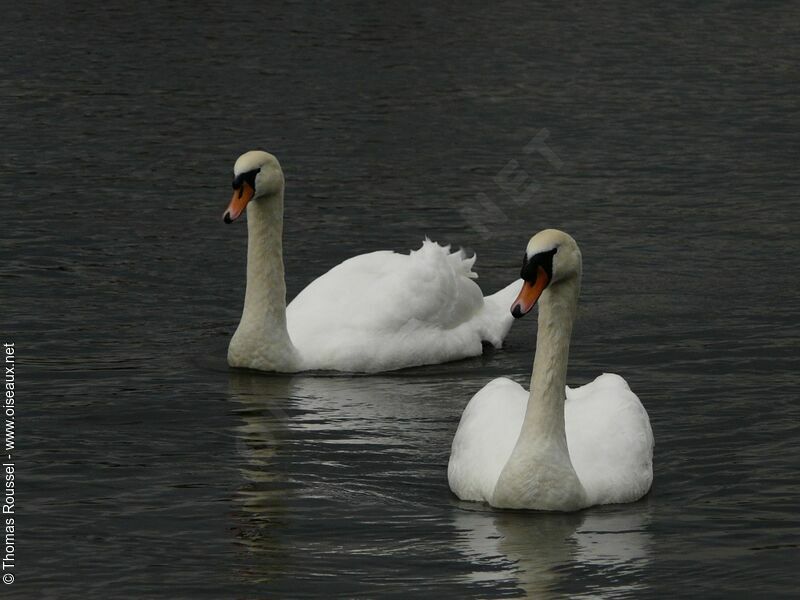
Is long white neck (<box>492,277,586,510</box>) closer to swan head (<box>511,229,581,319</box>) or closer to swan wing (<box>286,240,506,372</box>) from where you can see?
swan head (<box>511,229,581,319</box>)

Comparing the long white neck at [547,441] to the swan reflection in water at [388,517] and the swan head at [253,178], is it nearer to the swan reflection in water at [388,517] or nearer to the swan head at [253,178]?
the swan reflection in water at [388,517]

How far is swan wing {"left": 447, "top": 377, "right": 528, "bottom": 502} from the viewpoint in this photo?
11508mm

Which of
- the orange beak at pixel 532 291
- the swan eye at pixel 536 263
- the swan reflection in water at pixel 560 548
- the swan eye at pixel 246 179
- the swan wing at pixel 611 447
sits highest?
the swan eye at pixel 246 179

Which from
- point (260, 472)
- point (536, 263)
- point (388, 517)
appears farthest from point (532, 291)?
point (260, 472)

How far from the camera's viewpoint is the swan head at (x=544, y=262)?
1094 cm

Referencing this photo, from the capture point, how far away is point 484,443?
11.7m

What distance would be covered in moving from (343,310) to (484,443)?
13.4ft

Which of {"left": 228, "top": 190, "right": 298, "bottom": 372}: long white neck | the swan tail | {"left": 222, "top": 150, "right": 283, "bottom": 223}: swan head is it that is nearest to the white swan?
{"left": 228, "top": 190, "right": 298, "bottom": 372}: long white neck

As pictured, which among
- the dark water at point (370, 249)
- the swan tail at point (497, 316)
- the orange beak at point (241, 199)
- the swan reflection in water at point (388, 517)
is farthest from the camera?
the swan tail at point (497, 316)

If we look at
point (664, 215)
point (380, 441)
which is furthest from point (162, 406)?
point (664, 215)

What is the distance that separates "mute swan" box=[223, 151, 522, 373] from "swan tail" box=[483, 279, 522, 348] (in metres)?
0.02

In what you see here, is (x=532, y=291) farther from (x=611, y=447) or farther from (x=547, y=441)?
(x=611, y=447)

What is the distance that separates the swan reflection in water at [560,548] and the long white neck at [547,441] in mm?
115

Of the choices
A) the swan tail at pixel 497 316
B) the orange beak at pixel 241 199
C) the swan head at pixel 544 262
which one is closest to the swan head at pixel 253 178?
the orange beak at pixel 241 199
